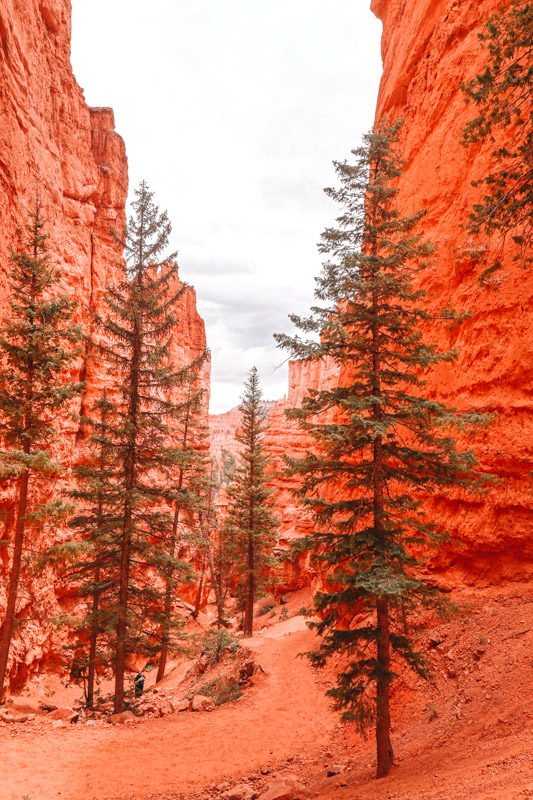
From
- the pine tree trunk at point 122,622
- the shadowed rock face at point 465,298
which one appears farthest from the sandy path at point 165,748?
the shadowed rock face at point 465,298

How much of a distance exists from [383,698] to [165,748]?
274 inches

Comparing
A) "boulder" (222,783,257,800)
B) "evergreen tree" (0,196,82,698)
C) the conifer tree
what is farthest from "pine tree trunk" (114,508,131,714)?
the conifer tree

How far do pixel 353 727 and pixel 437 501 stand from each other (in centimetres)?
Result: 673

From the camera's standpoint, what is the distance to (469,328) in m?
12.4

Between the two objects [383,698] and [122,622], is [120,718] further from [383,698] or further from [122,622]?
[383,698]

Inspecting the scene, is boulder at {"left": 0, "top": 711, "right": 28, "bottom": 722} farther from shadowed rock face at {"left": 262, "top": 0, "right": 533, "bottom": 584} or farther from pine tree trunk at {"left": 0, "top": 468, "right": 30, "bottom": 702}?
shadowed rock face at {"left": 262, "top": 0, "right": 533, "bottom": 584}

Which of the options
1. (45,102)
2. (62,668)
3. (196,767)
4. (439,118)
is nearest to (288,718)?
(196,767)

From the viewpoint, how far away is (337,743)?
35.9 feet

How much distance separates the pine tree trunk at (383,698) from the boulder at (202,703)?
8103 mm

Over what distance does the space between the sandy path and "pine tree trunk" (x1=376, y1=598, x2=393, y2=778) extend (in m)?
4.32

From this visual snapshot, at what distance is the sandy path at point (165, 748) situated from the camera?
8711 mm

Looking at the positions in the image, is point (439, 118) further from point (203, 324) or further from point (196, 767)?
point (203, 324)

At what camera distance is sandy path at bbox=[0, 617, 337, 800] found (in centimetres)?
871

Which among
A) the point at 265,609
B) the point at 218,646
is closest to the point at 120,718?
the point at 218,646
